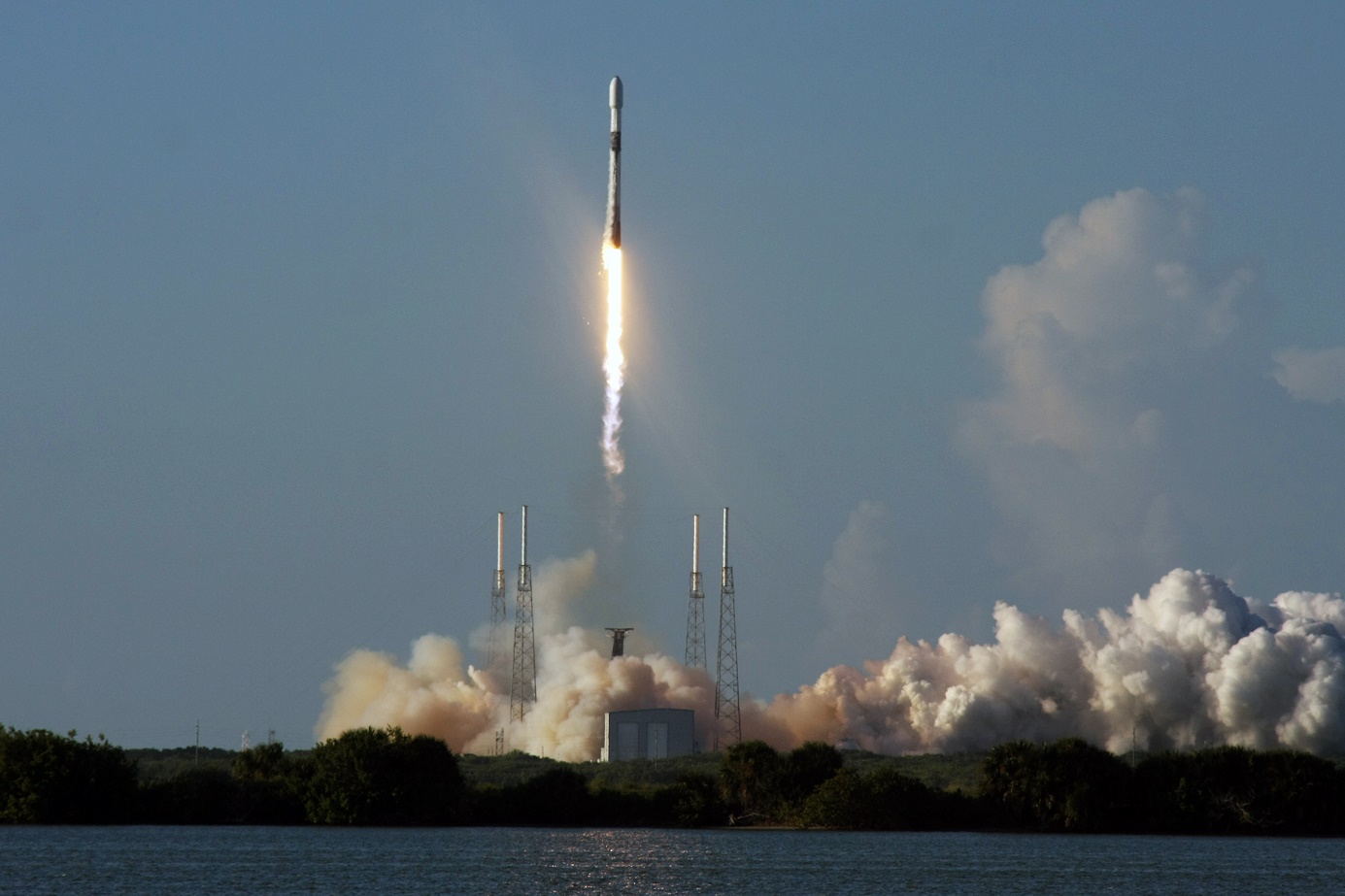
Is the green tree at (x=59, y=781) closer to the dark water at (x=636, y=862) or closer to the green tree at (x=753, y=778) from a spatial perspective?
the dark water at (x=636, y=862)

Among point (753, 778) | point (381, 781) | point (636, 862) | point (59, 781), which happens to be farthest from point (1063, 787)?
point (59, 781)

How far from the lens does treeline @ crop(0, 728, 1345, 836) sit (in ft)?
367

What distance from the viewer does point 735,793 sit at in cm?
11456

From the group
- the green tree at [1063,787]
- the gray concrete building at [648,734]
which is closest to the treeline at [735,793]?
the green tree at [1063,787]

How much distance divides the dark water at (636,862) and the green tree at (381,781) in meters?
1.31

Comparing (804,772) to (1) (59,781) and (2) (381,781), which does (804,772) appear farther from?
(1) (59,781)

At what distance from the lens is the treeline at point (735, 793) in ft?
367

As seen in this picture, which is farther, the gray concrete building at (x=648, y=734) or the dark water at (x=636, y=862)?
the gray concrete building at (x=648, y=734)

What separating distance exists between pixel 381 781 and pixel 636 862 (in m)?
18.3

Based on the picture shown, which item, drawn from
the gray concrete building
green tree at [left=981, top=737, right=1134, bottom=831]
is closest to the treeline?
green tree at [left=981, top=737, right=1134, bottom=831]

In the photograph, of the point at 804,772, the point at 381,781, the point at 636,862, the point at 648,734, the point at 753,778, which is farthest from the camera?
the point at 648,734

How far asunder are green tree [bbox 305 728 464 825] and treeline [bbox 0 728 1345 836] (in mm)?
62

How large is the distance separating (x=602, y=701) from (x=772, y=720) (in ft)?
33.4

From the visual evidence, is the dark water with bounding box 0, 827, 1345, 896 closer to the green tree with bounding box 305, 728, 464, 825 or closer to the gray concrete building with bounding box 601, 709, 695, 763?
the green tree with bounding box 305, 728, 464, 825
